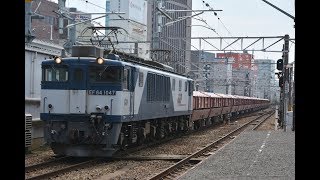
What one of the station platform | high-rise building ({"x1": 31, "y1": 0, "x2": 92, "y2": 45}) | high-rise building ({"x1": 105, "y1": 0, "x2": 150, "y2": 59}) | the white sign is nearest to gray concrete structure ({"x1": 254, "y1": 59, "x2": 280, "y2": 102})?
the white sign

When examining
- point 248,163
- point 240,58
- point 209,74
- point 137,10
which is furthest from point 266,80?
point 248,163

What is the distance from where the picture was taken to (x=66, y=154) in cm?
1396

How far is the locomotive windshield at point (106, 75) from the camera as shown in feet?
46.5

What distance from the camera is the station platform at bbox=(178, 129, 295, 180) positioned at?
10.8 metres

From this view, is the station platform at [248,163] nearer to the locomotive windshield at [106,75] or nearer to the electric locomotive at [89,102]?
the electric locomotive at [89,102]

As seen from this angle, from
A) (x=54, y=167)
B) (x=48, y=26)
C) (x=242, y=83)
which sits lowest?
(x=54, y=167)

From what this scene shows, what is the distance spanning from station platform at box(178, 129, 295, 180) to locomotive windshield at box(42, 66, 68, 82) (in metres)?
4.69

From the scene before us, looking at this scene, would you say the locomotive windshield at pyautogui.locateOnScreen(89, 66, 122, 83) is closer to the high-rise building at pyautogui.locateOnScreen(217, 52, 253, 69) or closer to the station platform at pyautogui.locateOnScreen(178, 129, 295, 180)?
the station platform at pyautogui.locateOnScreen(178, 129, 295, 180)

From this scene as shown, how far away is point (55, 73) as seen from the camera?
14562 millimetres

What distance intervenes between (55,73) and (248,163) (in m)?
6.02

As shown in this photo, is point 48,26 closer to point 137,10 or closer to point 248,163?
point 137,10
